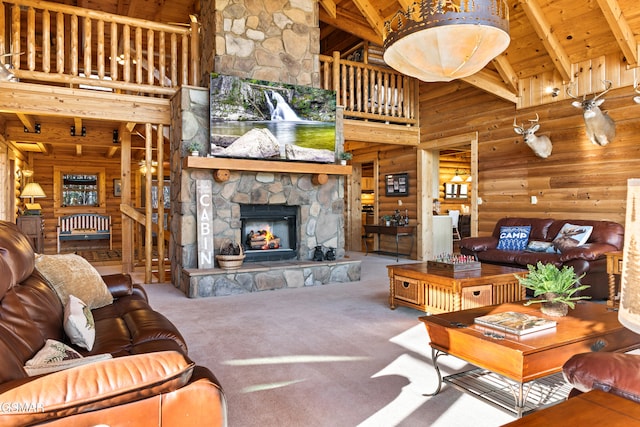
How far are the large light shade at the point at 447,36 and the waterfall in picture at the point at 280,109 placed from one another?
2511 millimetres

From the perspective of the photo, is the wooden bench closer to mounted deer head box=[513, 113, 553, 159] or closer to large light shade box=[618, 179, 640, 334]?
mounted deer head box=[513, 113, 553, 159]

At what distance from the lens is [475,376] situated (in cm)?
258

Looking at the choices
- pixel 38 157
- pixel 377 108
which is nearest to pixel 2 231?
pixel 377 108

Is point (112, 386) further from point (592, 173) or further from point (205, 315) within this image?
point (592, 173)

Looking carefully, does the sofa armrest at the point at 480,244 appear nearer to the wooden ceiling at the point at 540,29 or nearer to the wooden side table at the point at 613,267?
the wooden side table at the point at 613,267

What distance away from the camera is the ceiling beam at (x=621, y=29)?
4918 mm

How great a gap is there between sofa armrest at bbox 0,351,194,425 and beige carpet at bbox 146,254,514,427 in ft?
3.37

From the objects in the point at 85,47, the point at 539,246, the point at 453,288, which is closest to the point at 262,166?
the point at 85,47

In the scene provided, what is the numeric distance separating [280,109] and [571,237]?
411 centimetres

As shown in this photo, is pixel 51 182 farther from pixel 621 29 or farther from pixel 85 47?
pixel 621 29

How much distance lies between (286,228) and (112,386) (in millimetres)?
5460

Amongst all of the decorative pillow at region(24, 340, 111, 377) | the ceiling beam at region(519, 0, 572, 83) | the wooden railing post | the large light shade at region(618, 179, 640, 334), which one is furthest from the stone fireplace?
the large light shade at region(618, 179, 640, 334)

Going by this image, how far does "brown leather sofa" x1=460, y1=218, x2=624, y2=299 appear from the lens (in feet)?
15.5

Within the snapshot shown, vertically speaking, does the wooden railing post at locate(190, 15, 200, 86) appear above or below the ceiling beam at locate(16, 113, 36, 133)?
above
